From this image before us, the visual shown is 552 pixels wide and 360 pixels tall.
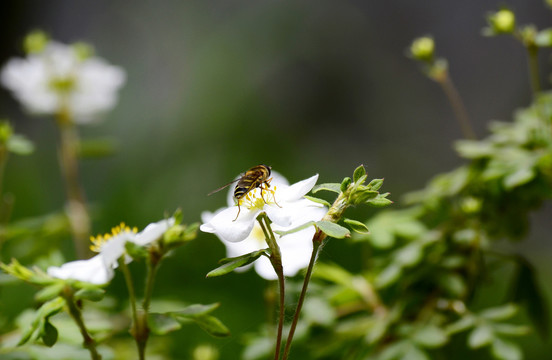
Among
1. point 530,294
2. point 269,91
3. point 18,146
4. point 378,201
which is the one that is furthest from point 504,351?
point 269,91

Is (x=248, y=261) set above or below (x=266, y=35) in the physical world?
below

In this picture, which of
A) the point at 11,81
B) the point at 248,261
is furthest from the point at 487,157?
the point at 11,81

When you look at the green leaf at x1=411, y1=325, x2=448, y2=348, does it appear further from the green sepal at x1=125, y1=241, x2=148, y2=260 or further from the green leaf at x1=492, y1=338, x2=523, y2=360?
the green sepal at x1=125, y1=241, x2=148, y2=260

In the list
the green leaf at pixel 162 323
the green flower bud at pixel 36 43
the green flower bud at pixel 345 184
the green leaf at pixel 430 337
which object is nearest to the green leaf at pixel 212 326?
Answer: the green leaf at pixel 162 323

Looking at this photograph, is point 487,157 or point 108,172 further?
point 108,172

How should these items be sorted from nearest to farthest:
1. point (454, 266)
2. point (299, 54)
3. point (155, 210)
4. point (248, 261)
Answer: point (248, 261) < point (454, 266) < point (155, 210) < point (299, 54)

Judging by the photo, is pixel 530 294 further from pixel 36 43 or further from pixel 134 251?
pixel 36 43

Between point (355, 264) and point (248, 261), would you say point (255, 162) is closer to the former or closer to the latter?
point (355, 264)

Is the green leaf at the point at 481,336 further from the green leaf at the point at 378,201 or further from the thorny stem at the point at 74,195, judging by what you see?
the thorny stem at the point at 74,195
